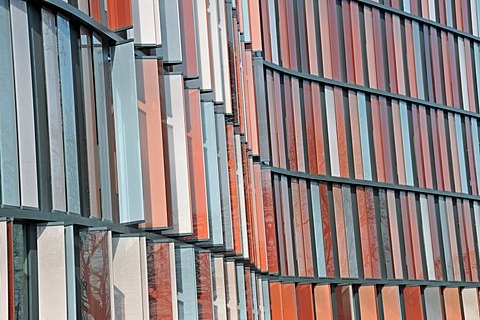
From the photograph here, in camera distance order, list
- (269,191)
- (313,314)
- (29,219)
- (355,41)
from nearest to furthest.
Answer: (29,219)
(269,191)
(313,314)
(355,41)

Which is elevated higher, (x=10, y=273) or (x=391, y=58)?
(x=391, y=58)

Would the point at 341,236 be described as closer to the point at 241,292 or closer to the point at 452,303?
the point at 452,303

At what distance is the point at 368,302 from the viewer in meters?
33.8

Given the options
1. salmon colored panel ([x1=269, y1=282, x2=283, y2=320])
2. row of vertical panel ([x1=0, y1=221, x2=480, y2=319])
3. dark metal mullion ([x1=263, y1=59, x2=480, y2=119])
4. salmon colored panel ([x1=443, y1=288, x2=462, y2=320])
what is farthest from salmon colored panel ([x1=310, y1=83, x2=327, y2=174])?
row of vertical panel ([x1=0, y1=221, x2=480, y2=319])

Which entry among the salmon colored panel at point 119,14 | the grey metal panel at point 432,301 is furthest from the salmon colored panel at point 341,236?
the salmon colored panel at point 119,14

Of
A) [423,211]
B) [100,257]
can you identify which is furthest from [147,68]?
[423,211]

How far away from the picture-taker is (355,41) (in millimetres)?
34656

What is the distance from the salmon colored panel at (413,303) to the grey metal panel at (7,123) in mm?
26747

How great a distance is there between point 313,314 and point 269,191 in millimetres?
4436

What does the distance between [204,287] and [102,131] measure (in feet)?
13.1

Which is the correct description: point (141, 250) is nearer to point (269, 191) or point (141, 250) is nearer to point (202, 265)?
point (202, 265)

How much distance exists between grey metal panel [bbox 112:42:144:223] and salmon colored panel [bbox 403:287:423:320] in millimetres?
23743

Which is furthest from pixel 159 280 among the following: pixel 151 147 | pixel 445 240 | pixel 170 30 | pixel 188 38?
pixel 445 240

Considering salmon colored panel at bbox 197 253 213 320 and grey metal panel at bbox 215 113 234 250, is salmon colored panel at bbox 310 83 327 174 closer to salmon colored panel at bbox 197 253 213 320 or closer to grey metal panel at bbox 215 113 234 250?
grey metal panel at bbox 215 113 234 250
